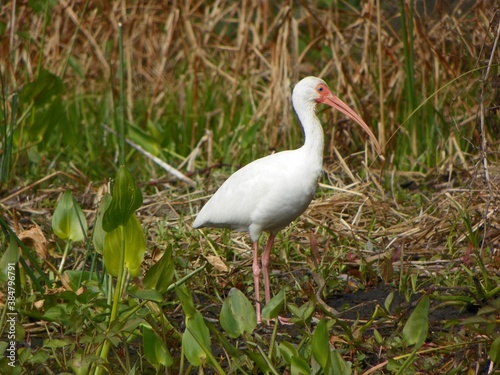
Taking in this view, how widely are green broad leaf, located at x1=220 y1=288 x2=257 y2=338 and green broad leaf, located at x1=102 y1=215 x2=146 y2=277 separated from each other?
41cm

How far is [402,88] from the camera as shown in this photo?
20.6ft

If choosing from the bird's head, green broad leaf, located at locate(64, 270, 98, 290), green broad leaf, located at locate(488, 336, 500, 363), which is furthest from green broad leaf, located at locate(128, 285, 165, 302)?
the bird's head

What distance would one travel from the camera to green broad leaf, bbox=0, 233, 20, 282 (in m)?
3.06

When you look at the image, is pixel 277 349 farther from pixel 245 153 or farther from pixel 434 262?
pixel 245 153

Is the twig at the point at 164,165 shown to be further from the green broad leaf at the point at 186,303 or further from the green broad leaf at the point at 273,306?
the green broad leaf at the point at 186,303

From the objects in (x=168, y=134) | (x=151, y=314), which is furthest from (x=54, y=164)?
(x=151, y=314)

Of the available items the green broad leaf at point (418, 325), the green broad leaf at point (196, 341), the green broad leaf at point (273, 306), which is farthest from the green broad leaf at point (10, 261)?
the green broad leaf at point (418, 325)

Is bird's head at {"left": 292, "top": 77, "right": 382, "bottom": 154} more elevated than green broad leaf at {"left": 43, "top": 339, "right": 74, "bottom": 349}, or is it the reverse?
bird's head at {"left": 292, "top": 77, "right": 382, "bottom": 154}

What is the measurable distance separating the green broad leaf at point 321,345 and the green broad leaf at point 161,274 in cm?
69

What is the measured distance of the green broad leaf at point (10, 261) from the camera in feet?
10.0

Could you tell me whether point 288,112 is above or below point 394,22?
below

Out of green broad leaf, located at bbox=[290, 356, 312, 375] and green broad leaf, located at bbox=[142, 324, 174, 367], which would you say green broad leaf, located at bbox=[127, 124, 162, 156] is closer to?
green broad leaf, located at bbox=[142, 324, 174, 367]

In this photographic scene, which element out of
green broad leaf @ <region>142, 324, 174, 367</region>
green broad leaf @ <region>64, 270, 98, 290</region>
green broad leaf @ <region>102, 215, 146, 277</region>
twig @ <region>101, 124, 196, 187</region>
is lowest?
twig @ <region>101, 124, 196, 187</region>

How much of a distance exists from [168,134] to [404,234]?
2.64 meters
